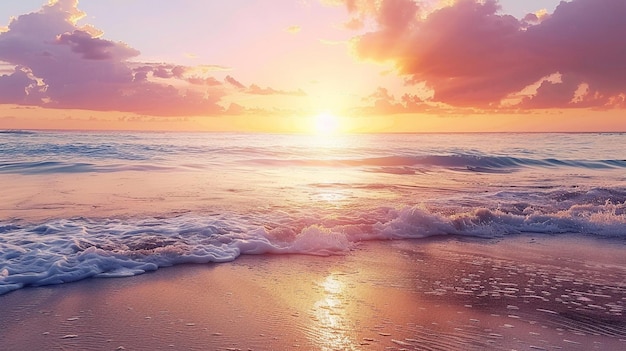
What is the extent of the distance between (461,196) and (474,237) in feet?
15.2

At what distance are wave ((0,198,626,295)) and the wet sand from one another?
362 millimetres

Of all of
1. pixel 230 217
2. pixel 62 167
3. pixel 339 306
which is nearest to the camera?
pixel 339 306

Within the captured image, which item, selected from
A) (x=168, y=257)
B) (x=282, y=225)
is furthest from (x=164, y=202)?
(x=168, y=257)

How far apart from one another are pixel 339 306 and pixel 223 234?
3.50 m

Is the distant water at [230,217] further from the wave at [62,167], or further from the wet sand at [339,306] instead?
the wave at [62,167]

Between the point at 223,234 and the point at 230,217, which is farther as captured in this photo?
the point at 230,217

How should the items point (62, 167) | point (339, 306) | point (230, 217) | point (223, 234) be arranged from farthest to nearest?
point (62, 167), point (230, 217), point (223, 234), point (339, 306)

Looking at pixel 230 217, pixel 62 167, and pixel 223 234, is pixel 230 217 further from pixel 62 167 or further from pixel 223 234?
pixel 62 167

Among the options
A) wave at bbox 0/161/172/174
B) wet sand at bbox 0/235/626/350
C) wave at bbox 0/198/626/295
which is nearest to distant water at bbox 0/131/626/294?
wave at bbox 0/198/626/295

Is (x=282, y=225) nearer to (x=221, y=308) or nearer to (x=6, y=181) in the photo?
(x=221, y=308)

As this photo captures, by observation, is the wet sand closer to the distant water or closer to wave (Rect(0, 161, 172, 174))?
the distant water

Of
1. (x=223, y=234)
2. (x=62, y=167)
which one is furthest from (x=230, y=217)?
(x=62, y=167)

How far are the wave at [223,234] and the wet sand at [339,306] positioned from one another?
1.19ft

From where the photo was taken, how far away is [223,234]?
307 inches
